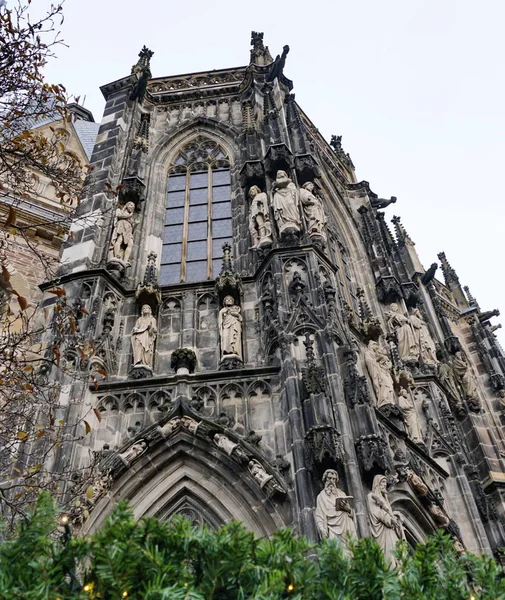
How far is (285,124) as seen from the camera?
16516 mm

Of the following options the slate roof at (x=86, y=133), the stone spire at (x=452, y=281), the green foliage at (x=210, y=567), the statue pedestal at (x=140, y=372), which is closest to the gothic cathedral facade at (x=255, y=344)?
the statue pedestal at (x=140, y=372)

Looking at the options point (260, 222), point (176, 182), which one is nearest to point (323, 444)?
point (260, 222)

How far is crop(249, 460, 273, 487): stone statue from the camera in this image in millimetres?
9609

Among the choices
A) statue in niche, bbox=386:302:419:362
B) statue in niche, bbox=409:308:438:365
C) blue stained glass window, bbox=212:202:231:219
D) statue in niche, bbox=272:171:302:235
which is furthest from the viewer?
statue in niche, bbox=409:308:438:365

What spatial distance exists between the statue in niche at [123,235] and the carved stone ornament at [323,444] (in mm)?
5875

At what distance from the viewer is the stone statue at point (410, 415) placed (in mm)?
13219

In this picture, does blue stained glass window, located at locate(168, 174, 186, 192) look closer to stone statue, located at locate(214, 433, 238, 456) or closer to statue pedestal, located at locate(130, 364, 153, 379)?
statue pedestal, located at locate(130, 364, 153, 379)

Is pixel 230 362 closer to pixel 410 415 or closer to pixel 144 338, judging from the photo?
pixel 144 338

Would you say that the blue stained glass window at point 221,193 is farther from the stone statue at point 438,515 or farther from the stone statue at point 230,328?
the stone statue at point 438,515

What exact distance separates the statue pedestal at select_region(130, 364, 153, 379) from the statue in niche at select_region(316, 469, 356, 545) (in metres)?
3.83

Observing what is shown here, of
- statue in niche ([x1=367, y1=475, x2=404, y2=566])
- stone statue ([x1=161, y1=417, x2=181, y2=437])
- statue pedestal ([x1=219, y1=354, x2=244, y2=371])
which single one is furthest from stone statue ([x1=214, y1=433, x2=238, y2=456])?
statue in niche ([x1=367, y1=475, x2=404, y2=566])

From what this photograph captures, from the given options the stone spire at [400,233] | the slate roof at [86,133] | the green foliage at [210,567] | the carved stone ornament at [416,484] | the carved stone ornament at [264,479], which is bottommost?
the green foliage at [210,567]

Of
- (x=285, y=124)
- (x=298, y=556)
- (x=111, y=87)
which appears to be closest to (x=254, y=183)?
(x=285, y=124)

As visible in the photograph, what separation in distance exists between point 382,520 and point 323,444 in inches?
47.2
